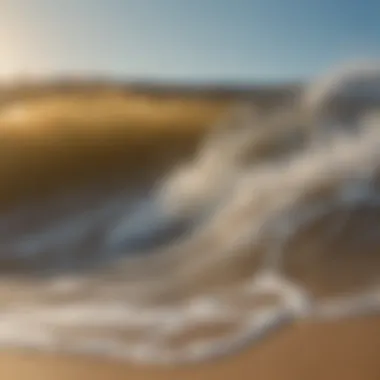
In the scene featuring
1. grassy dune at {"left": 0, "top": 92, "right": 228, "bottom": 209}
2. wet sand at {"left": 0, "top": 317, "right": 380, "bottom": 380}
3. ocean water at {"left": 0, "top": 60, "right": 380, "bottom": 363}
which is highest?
grassy dune at {"left": 0, "top": 92, "right": 228, "bottom": 209}

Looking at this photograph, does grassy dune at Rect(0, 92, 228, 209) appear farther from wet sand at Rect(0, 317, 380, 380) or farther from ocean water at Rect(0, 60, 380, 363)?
wet sand at Rect(0, 317, 380, 380)

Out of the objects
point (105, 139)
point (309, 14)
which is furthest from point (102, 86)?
point (309, 14)

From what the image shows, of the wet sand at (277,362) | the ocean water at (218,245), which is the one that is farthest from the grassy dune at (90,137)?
the wet sand at (277,362)

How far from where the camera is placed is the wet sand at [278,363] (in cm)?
90

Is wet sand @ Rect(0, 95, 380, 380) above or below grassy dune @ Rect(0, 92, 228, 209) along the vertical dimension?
below

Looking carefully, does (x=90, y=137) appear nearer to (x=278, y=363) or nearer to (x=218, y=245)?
(x=218, y=245)

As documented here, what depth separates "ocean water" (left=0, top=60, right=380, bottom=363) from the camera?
92cm

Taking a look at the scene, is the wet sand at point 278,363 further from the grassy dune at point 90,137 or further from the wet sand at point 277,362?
the grassy dune at point 90,137

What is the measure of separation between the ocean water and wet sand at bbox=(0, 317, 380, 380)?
1 centimetres

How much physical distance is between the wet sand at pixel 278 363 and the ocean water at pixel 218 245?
0.6 inches

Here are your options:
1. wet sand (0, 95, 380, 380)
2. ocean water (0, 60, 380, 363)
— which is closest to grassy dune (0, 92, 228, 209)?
ocean water (0, 60, 380, 363)

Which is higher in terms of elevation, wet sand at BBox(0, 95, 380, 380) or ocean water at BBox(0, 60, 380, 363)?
ocean water at BBox(0, 60, 380, 363)

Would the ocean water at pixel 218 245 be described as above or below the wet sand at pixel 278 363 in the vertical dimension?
above

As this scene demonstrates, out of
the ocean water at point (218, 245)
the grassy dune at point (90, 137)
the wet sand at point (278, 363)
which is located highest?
the grassy dune at point (90, 137)
